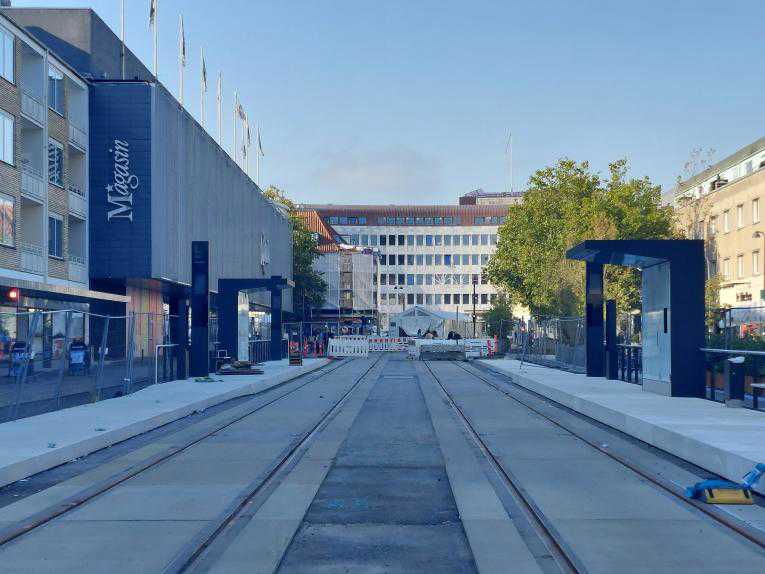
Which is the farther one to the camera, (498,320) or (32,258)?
(498,320)

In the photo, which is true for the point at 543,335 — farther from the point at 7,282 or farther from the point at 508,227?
the point at 508,227

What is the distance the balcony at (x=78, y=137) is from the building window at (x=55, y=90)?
113 cm

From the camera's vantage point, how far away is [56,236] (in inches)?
1633

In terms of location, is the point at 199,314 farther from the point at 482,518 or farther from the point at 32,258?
the point at 482,518

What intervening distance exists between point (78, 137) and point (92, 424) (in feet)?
100

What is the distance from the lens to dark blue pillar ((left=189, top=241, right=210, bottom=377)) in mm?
30375

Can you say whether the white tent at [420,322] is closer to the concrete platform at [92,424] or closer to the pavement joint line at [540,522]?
the concrete platform at [92,424]

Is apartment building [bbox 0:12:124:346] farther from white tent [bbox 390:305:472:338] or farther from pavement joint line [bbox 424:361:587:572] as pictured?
white tent [bbox 390:305:472:338]

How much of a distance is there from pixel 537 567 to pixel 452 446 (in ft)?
23.0

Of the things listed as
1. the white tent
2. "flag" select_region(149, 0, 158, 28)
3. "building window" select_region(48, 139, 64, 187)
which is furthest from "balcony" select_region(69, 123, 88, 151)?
the white tent

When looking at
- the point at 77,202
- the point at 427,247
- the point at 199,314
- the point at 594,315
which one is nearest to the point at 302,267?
the point at 427,247

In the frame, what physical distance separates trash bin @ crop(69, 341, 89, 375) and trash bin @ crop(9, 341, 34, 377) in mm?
2111

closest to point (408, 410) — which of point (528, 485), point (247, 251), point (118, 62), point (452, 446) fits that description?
point (452, 446)

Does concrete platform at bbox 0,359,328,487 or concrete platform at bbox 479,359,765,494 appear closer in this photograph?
concrete platform at bbox 479,359,765,494
